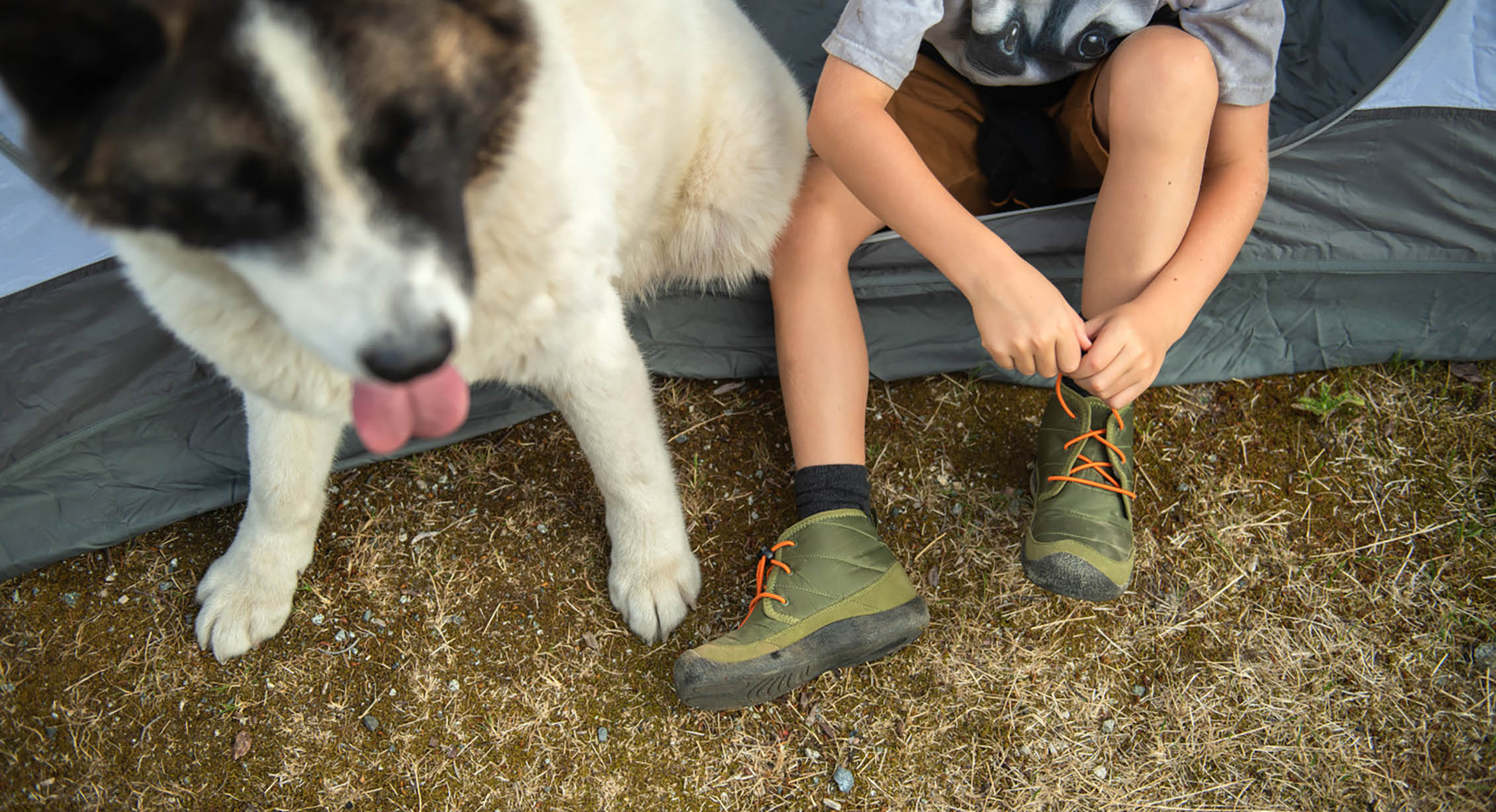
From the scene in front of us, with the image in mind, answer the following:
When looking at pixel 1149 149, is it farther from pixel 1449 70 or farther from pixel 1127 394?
pixel 1449 70

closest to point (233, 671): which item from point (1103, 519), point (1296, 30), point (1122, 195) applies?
point (1103, 519)

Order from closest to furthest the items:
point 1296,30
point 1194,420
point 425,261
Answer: point 425,261 → point 1194,420 → point 1296,30

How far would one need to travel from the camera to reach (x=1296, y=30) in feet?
7.73

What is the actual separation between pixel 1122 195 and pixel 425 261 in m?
1.27

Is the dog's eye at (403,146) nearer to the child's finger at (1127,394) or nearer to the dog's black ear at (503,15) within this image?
the dog's black ear at (503,15)

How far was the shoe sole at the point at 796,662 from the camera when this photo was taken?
1621mm

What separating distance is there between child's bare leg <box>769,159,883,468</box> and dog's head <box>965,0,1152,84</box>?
0.41 m

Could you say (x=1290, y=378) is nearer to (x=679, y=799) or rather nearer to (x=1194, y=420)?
(x=1194, y=420)

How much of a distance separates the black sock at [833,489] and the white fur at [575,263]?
0.93 ft

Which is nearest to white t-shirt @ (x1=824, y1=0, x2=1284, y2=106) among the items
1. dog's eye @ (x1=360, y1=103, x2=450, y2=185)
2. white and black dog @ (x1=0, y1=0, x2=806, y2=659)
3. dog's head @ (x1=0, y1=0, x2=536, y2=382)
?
white and black dog @ (x1=0, y1=0, x2=806, y2=659)

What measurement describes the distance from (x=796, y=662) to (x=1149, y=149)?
116 centimetres

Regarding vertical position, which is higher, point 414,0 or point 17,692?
point 414,0

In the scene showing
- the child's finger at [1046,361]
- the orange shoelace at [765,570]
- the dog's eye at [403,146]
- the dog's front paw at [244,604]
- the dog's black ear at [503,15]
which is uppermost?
the dog's black ear at [503,15]

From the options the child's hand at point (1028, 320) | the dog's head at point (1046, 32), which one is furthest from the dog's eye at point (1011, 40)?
the child's hand at point (1028, 320)
